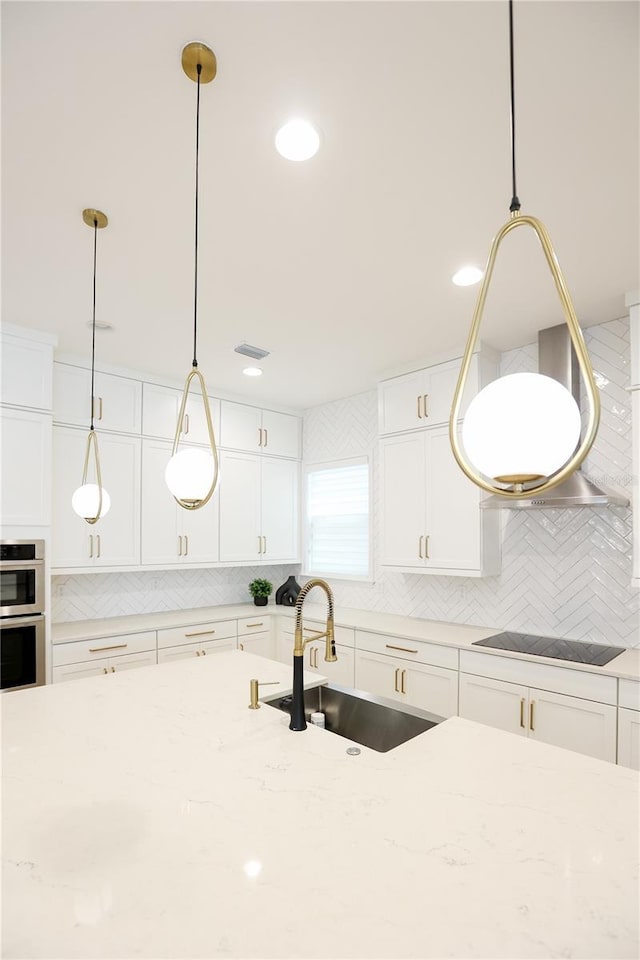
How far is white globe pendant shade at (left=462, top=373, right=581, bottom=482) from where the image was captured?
2.40 ft

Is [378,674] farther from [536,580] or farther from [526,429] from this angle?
[526,429]

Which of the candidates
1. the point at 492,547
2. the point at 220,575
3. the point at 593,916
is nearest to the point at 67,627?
the point at 220,575

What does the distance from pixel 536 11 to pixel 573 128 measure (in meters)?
0.42

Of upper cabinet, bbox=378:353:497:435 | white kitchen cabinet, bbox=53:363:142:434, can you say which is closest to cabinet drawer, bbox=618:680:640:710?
upper cabinet, bbox=378:353:497:435

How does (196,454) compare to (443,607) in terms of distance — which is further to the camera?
(443,607)

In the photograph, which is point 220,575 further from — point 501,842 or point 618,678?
point 501,842

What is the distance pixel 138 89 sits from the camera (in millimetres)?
1412

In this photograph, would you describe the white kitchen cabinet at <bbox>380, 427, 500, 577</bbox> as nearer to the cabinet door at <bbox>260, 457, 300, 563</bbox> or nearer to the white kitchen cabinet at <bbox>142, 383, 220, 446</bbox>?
the cabinet door at <bbox>260, 457, 300, 563</bbox>

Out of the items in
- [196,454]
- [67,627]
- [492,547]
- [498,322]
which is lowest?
[67,627]

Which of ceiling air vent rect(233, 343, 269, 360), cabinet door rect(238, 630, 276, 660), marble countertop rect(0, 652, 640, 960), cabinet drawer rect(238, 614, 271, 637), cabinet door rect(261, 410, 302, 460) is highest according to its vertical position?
ceiling air vent rect(233, 343, 269, 360)

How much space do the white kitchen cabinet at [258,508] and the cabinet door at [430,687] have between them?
1.65 meters

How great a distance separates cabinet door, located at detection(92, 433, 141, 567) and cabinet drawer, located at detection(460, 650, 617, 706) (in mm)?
2321

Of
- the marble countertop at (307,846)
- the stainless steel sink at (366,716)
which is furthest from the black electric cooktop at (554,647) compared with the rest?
the marble countertop at (307,846)

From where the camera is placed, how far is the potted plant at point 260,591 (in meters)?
4.59
